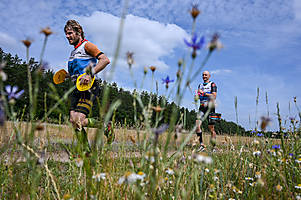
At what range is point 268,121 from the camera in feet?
2.66

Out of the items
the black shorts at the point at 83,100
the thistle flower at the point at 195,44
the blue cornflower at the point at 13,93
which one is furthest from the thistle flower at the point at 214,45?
the black shorts at the point at 83,100

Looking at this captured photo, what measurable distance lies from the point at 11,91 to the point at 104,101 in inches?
15.5

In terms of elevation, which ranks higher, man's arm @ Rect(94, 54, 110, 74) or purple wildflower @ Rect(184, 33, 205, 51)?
man's arm @ Rect(94, 54, 110, 74)

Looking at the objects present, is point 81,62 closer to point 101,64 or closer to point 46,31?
point 101,64

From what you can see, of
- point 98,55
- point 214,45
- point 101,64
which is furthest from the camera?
point 98,55

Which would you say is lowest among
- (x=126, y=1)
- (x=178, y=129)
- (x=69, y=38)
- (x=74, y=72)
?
(x=178, y=129)

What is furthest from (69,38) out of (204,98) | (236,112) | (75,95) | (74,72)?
(204,98)

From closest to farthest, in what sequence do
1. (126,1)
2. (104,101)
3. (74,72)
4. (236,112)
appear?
(126,1) → (104,101) → (236,112) → (74,72)

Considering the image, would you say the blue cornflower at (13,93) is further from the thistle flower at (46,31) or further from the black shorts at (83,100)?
the black shorts at (83,100)

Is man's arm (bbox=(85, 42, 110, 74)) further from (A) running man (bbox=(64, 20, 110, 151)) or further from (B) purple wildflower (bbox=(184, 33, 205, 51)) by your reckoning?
(B) purple wildflower (bbox=(184, 33, 205, 51))

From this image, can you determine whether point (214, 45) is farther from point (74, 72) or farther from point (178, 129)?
point (74, 72)

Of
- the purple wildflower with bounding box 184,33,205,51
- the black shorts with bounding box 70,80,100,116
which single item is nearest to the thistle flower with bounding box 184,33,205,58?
the purple wildflower with bounding box 184,33,205,51

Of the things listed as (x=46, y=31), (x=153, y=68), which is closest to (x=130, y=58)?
(x=153, y=68)

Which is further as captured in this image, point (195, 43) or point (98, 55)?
point (98, 55)
